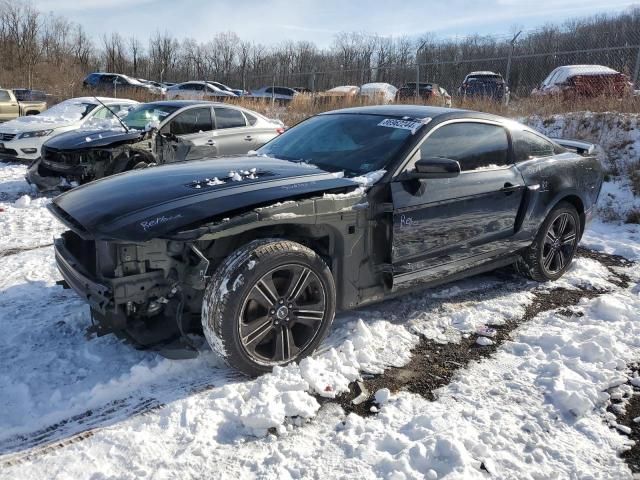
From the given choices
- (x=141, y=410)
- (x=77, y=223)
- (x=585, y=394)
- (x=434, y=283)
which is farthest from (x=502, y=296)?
(x=77, y=223)

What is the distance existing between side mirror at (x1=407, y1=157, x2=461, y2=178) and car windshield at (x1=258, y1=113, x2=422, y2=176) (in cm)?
24

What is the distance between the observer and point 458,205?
4023mm

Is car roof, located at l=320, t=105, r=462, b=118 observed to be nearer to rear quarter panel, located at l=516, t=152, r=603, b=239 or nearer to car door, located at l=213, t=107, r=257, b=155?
rear quarter panel, located at l=516, t=152, r=603, b=239

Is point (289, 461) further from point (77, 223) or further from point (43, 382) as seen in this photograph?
point (77, 223)

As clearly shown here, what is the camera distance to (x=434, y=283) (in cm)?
411

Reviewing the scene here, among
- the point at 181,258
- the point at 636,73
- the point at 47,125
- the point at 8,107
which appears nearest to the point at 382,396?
the point at 181,258

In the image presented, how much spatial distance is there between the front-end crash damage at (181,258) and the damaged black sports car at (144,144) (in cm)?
468

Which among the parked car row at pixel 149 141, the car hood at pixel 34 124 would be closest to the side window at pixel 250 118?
the parked car row at pixel 149 141

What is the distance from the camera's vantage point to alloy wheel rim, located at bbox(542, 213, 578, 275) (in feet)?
16.6

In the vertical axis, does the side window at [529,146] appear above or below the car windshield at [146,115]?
below

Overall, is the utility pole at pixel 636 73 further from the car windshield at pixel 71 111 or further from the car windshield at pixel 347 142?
the car windshield at pixel 71 111

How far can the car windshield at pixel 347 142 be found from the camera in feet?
12.6

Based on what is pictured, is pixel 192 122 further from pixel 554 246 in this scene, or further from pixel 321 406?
pixel 321 406

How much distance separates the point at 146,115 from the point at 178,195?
6316mm
